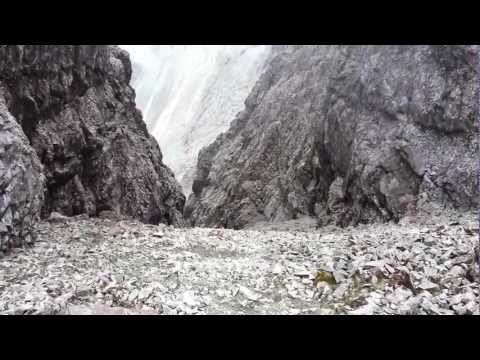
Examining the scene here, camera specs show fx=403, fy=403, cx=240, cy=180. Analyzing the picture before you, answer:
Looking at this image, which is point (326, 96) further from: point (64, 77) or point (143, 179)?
point (64, 77)

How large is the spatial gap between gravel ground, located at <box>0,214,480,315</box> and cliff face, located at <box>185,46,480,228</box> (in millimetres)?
4059

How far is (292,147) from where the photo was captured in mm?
31359

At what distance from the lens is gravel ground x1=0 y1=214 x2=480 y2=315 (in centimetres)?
866

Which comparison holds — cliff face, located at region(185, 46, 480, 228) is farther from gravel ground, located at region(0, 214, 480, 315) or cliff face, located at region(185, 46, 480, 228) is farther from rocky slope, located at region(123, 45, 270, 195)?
rocky slope, located at region(123, 45, 270, 195)

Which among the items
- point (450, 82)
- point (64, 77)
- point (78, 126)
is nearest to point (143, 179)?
point (78, 126)

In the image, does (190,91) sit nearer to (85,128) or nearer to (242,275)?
(85,128)

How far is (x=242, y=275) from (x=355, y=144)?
12822 mm

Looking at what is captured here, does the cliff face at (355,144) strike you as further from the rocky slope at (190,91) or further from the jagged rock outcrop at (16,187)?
the rocky slope at (190,91)

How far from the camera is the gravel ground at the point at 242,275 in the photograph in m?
8.66

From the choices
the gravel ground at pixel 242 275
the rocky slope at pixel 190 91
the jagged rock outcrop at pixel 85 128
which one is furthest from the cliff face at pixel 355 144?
→ the rocky slope at pixel 190 91

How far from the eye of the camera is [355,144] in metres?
21.2

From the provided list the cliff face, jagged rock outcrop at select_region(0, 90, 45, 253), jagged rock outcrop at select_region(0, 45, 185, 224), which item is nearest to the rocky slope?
the cliff face

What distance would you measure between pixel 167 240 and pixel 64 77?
10718 millimetres

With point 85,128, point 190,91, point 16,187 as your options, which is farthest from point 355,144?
point 190,91
